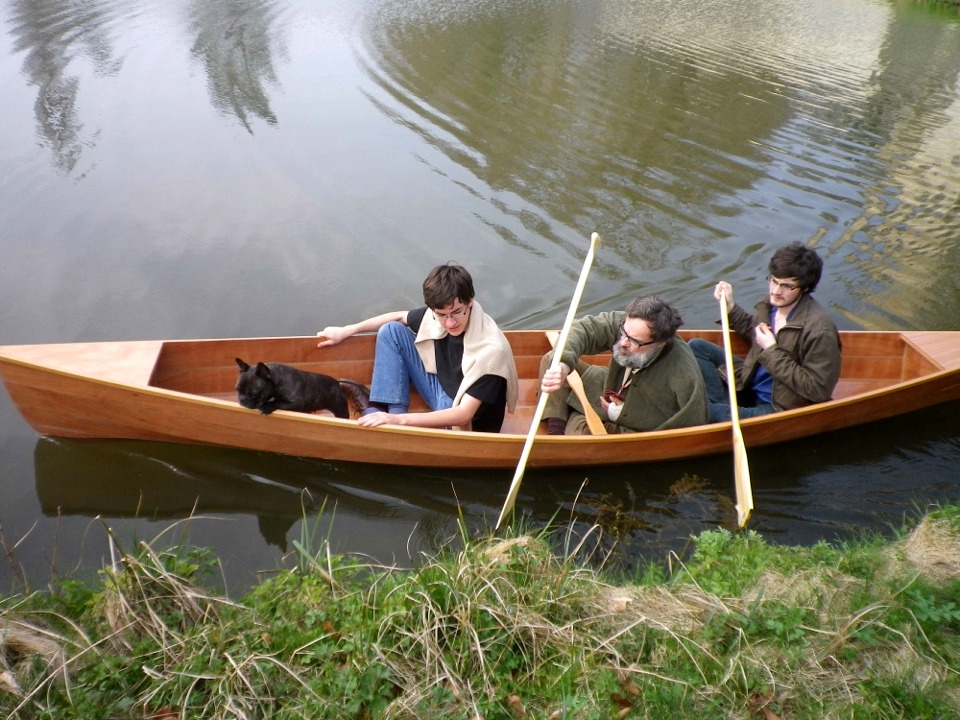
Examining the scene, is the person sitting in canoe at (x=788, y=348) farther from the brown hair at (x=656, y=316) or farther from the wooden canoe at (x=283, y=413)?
the brown hair at (x=656, y=316)

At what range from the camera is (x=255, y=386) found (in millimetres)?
4781

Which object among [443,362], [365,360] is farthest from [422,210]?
[443,362]

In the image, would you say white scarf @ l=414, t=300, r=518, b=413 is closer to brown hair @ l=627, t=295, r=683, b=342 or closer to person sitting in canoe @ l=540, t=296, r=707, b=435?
person sitting in canoe @ l=540, t=296, r=707, b=435

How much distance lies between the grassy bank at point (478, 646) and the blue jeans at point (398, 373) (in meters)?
1.71

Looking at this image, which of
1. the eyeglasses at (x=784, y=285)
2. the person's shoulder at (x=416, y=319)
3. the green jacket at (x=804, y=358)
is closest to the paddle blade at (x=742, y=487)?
the green jacket at (x=804, y=358)

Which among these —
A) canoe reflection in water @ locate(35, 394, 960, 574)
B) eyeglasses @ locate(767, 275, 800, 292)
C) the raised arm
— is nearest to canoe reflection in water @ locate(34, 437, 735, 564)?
canoe reflection in water @ locate(35, 394, 960, 574)

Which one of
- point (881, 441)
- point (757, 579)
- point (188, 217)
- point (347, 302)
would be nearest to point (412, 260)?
point (347, 302)

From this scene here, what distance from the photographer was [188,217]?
8.96 meters

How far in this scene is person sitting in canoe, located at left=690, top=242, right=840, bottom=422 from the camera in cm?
518

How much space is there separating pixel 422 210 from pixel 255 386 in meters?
5.08

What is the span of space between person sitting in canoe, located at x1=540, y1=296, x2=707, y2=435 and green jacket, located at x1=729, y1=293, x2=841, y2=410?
601 mm

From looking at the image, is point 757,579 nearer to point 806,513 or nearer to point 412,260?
point 806,513

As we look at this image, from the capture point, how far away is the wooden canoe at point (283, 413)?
4.97 meters

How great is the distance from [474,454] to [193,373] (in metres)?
2.01
